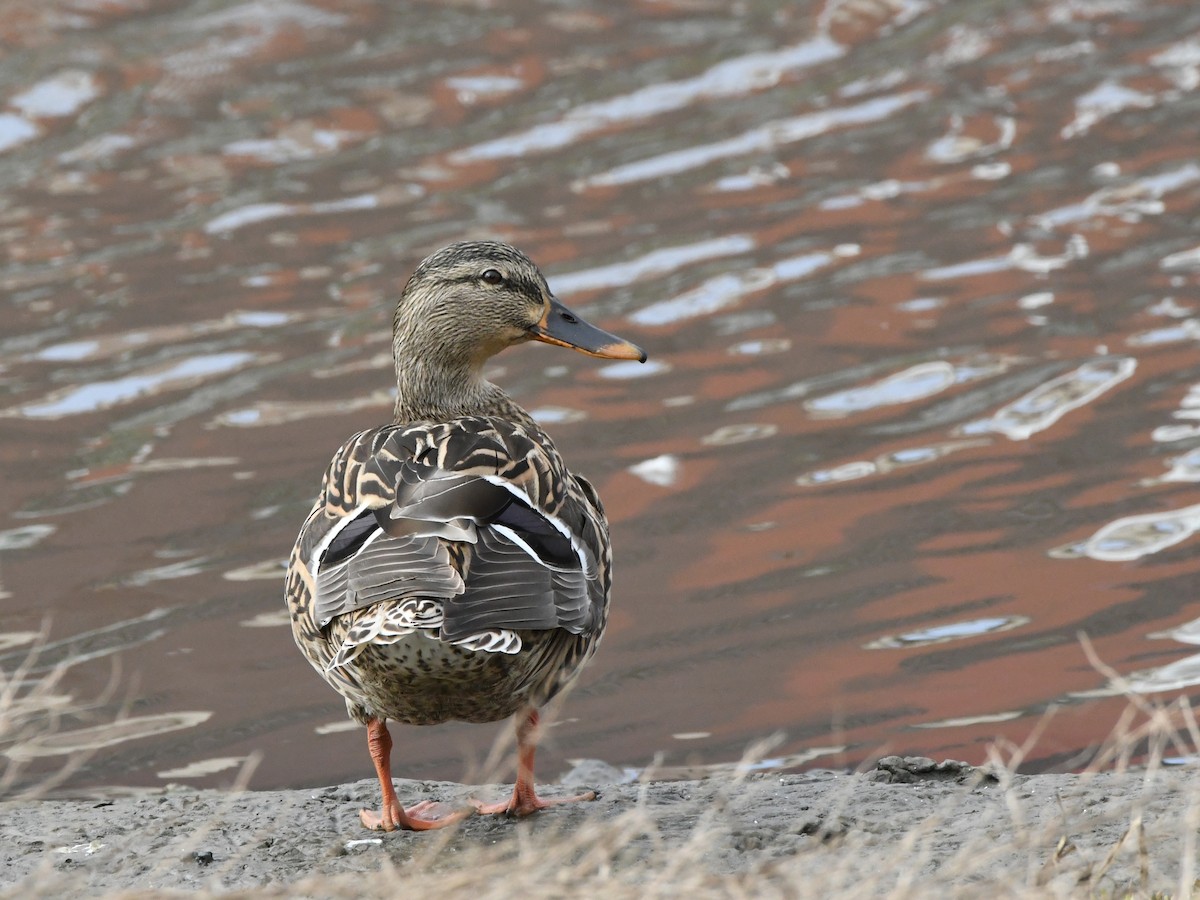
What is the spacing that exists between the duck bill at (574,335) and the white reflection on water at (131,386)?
3638mm

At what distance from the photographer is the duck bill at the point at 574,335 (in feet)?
18.0

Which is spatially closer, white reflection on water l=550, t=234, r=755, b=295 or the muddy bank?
the muddy bank

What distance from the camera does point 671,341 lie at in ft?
29.3

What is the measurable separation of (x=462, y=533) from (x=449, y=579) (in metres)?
0.18

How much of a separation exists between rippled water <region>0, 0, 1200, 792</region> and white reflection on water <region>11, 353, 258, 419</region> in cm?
3

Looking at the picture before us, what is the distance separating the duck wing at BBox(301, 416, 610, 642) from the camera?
390 centimetres

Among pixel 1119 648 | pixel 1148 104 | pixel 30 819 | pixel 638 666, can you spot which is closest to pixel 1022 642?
pixel 1119 648

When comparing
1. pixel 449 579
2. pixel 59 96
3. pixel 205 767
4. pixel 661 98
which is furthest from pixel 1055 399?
pixel 59 96

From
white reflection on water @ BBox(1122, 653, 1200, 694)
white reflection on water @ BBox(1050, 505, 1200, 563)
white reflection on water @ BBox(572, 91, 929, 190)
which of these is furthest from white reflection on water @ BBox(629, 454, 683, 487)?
white reflection on water @ BBox(572, 91, 929, 190)

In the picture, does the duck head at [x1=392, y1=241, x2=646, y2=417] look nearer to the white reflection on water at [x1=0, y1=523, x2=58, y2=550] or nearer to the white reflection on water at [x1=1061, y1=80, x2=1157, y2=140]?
the white reflection on water at [x1=0, y1=523, x2=58, y2=550]

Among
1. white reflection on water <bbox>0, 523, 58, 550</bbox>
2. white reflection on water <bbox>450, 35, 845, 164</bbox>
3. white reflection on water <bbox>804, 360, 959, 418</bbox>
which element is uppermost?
white reflection on water <bbox>450, 35, 845, 164</bbox>

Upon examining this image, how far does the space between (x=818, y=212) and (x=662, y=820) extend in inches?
256

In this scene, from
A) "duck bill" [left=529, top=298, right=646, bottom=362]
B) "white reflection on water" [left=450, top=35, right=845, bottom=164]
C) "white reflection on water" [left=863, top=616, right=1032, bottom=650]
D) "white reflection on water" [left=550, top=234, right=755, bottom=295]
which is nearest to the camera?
"duck bill" [left=529, top=298, right=646, bottom=362]

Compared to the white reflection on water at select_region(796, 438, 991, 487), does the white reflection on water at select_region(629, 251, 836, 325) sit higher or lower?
higher
